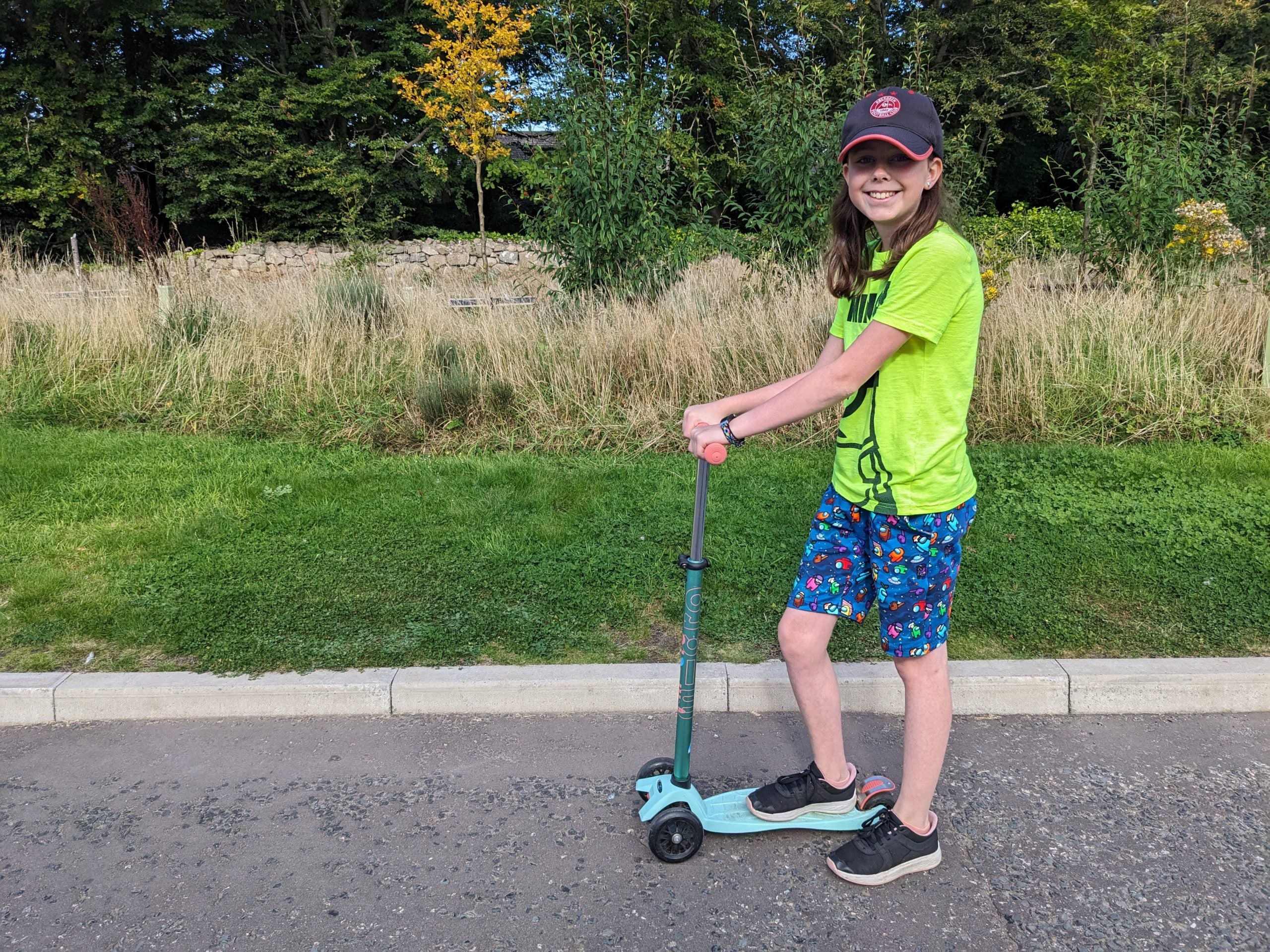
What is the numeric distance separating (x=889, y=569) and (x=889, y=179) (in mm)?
1005

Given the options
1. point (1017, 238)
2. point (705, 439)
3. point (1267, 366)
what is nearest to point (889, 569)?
point (705, 439)

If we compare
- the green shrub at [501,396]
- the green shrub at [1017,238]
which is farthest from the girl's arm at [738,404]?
the green shrub at [1017,238]

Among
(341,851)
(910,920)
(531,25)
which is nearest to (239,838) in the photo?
(341,851)

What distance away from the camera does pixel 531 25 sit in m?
19.9

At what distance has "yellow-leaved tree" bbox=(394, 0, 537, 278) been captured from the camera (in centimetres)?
1923

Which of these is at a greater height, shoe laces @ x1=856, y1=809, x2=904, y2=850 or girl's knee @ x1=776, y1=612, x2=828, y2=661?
girl's knee @ x1=776, y1=612, x2=828, y2=661

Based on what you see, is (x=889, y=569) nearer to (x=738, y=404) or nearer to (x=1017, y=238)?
(x=738, y=404)

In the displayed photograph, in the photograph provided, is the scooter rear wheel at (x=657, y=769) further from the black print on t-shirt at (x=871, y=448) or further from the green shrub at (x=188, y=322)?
the green shrub at (x=188, y=322)

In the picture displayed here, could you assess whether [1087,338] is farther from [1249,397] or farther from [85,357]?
[85,357]

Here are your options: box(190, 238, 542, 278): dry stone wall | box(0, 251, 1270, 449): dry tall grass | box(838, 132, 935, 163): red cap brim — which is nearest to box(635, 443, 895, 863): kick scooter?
box(838, 132, 935, 163): red cap brim

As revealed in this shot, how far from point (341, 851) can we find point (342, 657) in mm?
1161

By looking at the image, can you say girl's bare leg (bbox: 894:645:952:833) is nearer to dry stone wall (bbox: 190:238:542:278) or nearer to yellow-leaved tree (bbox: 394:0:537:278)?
yellow-leaved tree (bbox: 394:0:537:278)

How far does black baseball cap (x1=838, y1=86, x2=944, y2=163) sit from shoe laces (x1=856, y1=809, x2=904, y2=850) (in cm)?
182

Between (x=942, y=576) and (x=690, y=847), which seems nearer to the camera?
(x=942, y=576)
